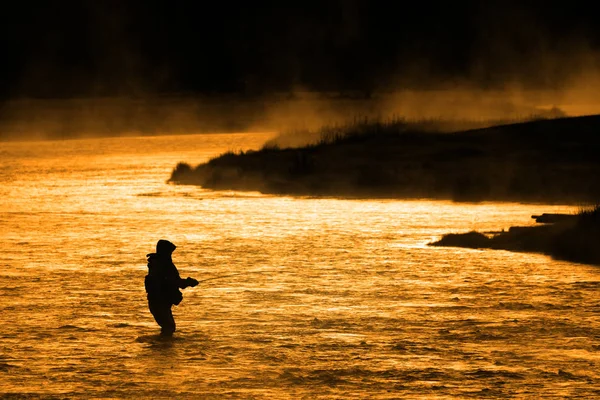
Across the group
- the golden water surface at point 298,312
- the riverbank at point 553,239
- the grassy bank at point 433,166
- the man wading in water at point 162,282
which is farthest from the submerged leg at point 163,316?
the grassy bank at point 433,166

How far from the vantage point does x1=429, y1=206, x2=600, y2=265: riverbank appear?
24.5 metres

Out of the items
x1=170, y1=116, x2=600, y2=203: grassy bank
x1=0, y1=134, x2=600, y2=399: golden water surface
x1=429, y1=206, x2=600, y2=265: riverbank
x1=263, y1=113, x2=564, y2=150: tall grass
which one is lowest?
x1=0, y1=134, x2=600, y2=399: golden water surface

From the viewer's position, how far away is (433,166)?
47625mm

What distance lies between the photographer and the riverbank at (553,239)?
24.5 m

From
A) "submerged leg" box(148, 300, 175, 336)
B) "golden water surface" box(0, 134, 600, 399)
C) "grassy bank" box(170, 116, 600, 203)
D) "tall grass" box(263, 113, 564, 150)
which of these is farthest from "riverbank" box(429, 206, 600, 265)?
"tall grass" box(263, 113, 564, 150)

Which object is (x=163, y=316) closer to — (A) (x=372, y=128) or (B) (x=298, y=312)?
(B) (x=298, y=312)

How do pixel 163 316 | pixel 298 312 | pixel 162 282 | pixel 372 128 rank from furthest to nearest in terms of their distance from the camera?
1. pixel 372 128
2. pixel 298 312
3. pixel 163 316
4. pixel 162 282

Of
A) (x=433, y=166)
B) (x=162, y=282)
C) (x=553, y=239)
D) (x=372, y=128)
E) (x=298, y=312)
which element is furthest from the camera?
(x=372, y=128)

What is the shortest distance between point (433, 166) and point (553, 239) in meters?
22.0

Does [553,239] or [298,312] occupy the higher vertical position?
[553,239]

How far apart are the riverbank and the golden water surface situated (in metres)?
0.59

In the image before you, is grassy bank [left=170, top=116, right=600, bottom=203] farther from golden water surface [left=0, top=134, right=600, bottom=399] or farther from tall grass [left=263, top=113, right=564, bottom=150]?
golden water surface [left=0, top=134, right=600, bottom=399]

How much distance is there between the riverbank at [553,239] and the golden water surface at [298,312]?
0.59 metres

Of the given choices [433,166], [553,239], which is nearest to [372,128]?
[433,166]
